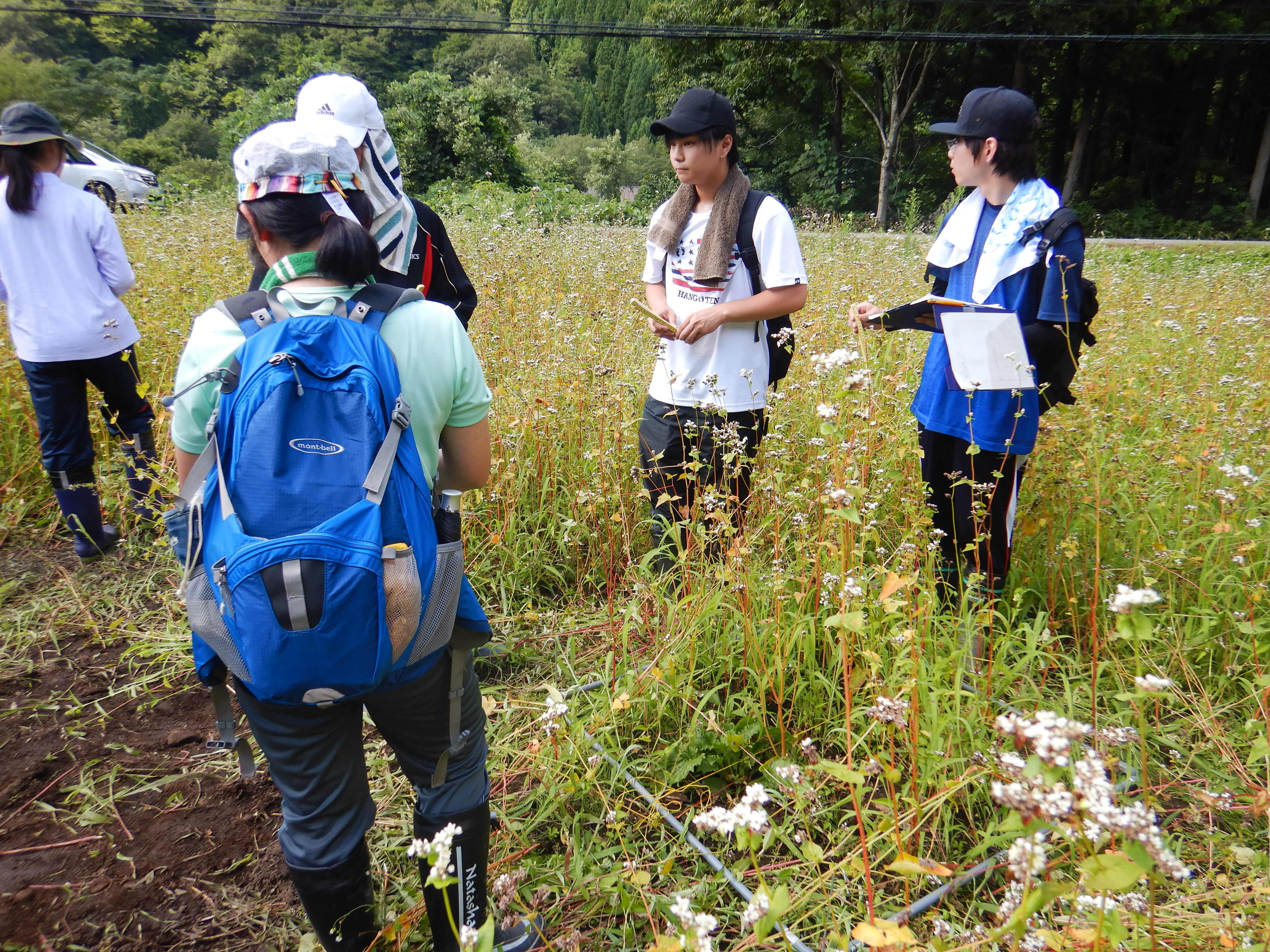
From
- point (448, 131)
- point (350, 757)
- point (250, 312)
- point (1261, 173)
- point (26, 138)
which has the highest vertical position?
point (448, 131)

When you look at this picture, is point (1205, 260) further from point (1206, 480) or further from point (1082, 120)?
point (1082, 120)

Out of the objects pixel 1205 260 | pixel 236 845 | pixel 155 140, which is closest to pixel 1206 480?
pixel 236 845

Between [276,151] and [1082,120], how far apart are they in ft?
89.5

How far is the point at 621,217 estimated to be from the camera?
16625mm

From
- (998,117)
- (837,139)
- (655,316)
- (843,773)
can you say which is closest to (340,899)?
(843,773)

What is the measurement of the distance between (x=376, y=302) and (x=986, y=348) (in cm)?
172

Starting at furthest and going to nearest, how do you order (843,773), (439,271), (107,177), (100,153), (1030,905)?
(100,153), (107,177), (439,271), (843,773), (1030,905)

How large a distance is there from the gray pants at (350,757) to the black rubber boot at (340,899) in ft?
0.09

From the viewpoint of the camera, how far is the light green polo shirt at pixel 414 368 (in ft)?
4.07

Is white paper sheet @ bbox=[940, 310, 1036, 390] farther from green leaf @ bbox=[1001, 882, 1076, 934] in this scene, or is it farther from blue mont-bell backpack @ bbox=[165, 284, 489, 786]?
blue mont-bell backpack @ bbox=[165, 284, 489, 786]

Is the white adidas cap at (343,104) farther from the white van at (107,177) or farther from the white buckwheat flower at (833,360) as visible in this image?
the white van at (107,177)

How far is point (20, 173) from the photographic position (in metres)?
3.08

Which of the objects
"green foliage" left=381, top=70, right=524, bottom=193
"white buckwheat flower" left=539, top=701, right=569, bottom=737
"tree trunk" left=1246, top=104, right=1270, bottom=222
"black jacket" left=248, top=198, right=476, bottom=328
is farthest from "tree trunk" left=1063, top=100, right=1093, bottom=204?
"white buckwheat flower" left=539, top=701, right=569, bottom=737

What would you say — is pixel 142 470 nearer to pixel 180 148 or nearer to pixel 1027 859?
pixel 1027 859
